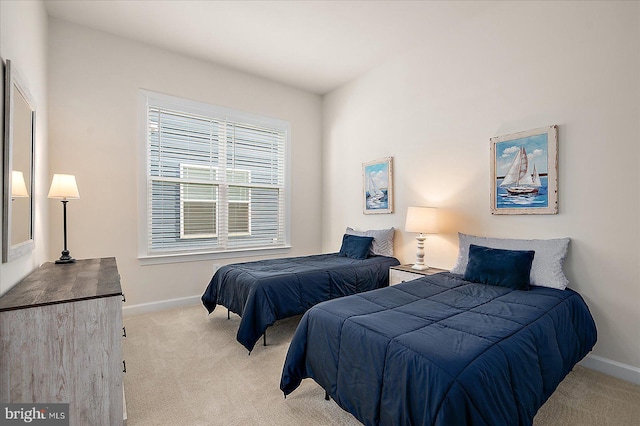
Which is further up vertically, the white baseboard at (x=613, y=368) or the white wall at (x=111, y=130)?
the white wall at (x=111, y=130)

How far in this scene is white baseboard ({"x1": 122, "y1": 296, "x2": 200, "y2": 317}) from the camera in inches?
141

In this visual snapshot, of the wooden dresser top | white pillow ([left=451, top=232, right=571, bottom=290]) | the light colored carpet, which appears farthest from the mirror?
white pillow ([left=451, top=232, right=571, bottom=290])

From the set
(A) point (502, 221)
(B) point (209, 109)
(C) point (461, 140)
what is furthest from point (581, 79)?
(B) point (209, 109)

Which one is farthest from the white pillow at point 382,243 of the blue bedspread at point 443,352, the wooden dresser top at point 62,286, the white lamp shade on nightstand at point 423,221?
the wooden dresser top at point 62,286

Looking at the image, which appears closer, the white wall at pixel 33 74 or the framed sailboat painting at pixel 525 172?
the white wall at pixel 33 74

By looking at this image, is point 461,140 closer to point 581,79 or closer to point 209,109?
point 581,79

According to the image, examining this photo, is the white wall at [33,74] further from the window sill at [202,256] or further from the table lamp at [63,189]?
the window sill at [202,256]

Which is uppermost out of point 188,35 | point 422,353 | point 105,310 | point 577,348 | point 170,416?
point 188,35

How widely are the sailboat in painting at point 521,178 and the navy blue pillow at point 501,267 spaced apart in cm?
60

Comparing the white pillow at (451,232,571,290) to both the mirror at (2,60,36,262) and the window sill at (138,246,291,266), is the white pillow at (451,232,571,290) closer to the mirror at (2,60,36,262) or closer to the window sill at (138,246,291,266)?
the window sill at (138,246,291,266)

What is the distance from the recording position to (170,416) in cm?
186

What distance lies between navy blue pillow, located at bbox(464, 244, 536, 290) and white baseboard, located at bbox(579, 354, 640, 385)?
797mm

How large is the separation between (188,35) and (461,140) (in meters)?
3.27

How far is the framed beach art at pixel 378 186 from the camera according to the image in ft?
13.6
